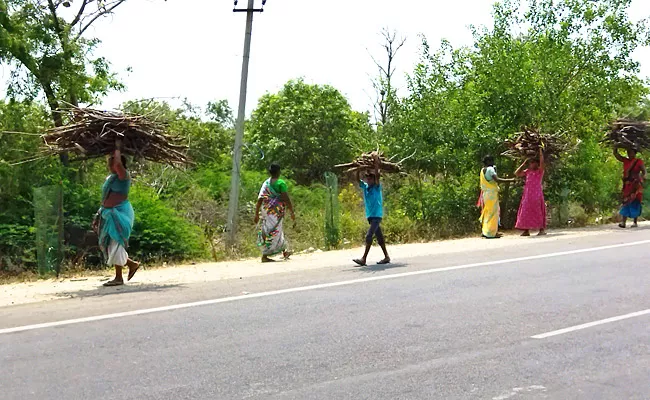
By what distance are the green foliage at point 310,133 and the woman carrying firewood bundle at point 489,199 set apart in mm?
15086

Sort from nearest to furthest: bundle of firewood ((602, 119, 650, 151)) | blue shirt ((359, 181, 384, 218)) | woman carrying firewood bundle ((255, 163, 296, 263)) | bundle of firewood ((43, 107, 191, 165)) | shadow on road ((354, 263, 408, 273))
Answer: bundle of firewood ((43, 107, 191, 165))
shadow on road ((354, 263, 408, 273))
blue shirt ((359, 181, 384, 218))
woman carrying firewood bundle ((255, 163, 296, 263))
bundle of firewood ((602, 119, 650, 151))

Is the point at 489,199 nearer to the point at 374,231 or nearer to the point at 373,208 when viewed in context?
the point at 373,208

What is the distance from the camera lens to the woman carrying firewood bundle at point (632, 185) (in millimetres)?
18812

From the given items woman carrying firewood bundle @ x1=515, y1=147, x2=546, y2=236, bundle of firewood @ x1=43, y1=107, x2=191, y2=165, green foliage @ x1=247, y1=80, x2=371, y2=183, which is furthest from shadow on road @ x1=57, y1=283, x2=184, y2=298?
green foliage @ x1=247, y1=80, x2=371, y2=183

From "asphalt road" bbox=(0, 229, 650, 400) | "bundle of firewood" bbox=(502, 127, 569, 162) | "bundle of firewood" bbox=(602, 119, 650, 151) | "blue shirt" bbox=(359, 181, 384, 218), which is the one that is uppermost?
"bundle of firewood" bbox=(602, 119, 650, 151)

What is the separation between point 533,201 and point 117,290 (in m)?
9.79

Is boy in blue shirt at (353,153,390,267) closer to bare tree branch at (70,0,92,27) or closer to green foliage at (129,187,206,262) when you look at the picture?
green foliage at (129,187,206,262)

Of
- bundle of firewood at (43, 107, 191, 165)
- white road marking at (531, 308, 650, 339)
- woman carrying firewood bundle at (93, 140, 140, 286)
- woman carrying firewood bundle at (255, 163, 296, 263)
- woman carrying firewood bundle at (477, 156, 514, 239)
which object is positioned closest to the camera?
white road marking at (531, 308, 650, 339)

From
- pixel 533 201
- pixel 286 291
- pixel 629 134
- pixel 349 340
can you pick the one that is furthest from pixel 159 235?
pixel 629 134

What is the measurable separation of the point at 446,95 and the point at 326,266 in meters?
8.26

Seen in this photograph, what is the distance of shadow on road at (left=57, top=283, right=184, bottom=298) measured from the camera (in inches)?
399

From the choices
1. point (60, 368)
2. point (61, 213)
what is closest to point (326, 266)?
point (61, 213)

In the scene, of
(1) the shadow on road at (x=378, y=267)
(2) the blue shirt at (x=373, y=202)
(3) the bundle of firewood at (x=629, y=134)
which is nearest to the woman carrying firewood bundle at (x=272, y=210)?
(2) the blue shirt at (x=373, y=202)

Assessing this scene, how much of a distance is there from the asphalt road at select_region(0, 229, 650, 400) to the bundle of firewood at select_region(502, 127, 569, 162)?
6283 mm
